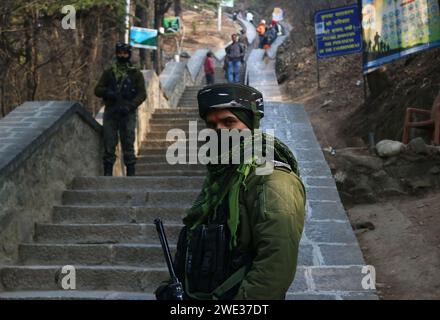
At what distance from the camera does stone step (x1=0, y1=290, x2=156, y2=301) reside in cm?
452

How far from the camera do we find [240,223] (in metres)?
2.20

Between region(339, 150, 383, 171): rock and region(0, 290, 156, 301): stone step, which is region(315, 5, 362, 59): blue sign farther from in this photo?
region(0, 290, 156, 301): stone step

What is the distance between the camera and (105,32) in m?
13.1

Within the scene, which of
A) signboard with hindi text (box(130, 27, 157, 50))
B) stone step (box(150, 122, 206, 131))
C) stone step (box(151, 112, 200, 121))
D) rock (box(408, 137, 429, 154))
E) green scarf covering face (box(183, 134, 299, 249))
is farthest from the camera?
signboard with hindi text (box(130, 27, 157, 50))

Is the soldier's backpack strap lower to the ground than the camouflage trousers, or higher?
higher

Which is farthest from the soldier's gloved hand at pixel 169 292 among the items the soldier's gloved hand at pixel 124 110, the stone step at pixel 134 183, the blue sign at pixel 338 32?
the blue sign at pixel 338 32

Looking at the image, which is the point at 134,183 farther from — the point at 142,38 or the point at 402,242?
the point at 142,38

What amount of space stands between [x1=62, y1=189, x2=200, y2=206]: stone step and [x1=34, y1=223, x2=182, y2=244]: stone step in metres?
0.59

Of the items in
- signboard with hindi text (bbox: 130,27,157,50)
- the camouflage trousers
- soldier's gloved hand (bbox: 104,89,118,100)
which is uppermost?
signboard with hindi text (bbox: 130,27,157,50)

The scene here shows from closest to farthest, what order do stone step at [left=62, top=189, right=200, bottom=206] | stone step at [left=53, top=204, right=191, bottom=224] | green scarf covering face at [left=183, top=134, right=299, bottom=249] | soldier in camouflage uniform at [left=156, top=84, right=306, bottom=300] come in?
soldier in camouflage uniform at [left=156, top=84, right=306, bottom=300]
green scarf covering face at [left=183, top=134, right=299, bottom=249]
stone step at [left=53, top=204, right=191, bottom=224]
stone step at [left=62, top=189, right=200, bottom=206]

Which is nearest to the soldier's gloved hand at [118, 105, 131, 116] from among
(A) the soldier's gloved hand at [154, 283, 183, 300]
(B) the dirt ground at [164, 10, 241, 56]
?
(A) the soldier's gloved hand at [154, 283, 183, 300]

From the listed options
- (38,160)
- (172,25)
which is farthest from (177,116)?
(172,25)

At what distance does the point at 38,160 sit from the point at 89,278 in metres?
1.39

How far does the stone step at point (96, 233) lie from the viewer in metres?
5.43
